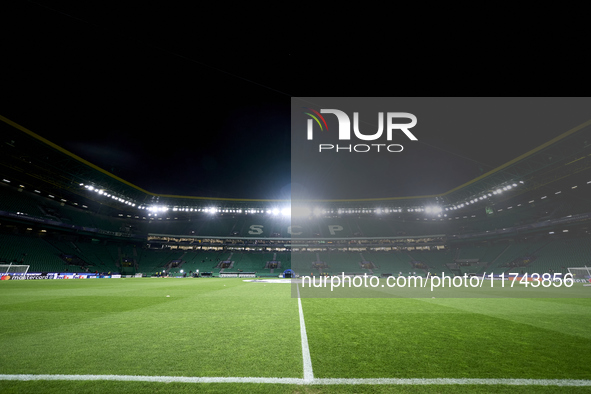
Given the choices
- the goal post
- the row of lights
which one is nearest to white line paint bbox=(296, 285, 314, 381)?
the goal post

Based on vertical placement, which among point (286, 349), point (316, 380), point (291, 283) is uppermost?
point (316, 380)

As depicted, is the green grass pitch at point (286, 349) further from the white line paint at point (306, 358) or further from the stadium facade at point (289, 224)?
the stadium facade at point (289, 224)

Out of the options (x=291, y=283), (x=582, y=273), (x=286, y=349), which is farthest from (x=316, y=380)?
(x=582, y=273)

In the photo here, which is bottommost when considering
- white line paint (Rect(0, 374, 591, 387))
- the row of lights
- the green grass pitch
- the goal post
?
the goal post

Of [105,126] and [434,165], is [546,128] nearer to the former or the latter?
[434,165]

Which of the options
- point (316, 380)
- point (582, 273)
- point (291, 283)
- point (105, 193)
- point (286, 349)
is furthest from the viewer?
point (105, 193)

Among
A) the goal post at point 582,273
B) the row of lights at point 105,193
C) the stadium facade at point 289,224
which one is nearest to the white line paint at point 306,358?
the goal post at point 582,273

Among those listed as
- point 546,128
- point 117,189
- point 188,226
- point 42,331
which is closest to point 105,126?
point 117,189

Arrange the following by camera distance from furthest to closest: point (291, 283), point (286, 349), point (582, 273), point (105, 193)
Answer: point (105, 193), point (582, 273), point (291, 283), point (286, 349)

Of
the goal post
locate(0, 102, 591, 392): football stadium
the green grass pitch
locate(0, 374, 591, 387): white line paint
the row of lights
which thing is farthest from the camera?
the row of lights

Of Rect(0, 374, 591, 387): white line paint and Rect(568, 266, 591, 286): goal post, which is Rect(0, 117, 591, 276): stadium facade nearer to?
Rect(568, 266, 591, 286): goal post

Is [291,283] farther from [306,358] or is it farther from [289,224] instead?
[289,224]

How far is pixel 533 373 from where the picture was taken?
3.21 meters

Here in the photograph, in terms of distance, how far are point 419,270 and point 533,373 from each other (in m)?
53.8
